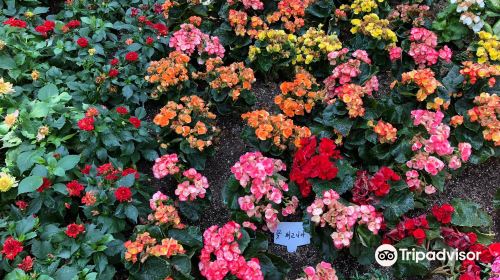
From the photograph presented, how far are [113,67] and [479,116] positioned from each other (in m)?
2.57

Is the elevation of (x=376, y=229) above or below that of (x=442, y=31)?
below

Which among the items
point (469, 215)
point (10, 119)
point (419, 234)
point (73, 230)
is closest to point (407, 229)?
point (419, 234)

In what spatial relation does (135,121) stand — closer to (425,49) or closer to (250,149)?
(250,149)

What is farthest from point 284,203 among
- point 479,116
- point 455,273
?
point 479,116

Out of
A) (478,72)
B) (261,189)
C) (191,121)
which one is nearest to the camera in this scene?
(261,189)

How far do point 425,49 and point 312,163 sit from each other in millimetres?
1428

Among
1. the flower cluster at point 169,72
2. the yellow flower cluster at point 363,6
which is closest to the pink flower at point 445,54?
the yellow flower cluster at point 363,6

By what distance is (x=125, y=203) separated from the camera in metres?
2.81

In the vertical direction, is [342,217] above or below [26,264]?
above

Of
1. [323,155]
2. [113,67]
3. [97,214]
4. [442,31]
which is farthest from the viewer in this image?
[442,31]

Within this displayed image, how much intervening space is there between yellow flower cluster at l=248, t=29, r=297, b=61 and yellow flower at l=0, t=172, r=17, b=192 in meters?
1.87

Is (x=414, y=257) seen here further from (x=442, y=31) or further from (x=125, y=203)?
(x=442, y=31)

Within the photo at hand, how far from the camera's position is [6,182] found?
8.94 ft

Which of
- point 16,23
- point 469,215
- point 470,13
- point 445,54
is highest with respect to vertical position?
point 470,13
